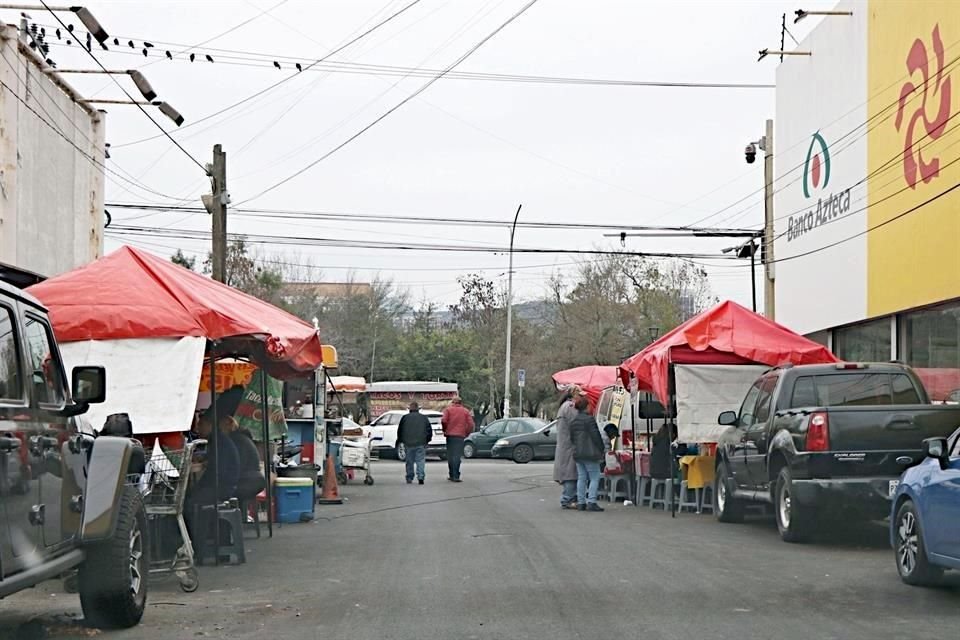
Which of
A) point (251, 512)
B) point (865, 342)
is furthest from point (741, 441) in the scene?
point (865, 342)

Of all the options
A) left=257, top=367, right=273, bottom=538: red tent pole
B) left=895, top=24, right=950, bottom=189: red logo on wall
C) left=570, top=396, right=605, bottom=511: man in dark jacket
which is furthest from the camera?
left=895, top=24, right=950, bottom=189: red logo on wall

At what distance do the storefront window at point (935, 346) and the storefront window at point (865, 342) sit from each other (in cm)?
96

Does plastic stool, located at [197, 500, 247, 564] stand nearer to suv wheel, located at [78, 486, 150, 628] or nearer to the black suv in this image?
the black suv

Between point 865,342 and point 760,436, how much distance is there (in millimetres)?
14304

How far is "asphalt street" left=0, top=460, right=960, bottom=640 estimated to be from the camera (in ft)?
27.7

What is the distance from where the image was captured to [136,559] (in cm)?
882

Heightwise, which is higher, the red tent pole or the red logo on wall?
the red logo on wall

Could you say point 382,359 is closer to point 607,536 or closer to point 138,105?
point 138,105

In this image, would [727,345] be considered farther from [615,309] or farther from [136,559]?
[615,309]

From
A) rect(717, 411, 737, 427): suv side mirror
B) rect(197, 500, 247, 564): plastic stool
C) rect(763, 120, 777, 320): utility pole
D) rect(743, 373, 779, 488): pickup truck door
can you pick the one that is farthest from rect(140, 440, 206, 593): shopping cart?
rect(763, 120, 777, 320): utility pole

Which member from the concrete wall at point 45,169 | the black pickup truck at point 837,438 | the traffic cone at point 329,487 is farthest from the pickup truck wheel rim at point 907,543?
the concrete wall at point 45,169

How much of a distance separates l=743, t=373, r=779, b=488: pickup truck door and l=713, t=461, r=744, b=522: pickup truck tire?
948 millimetres

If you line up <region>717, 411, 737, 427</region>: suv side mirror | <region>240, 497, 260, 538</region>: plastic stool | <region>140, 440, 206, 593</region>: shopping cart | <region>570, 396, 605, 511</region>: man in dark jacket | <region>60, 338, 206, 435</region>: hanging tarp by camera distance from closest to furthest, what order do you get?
<region>140, 440, 206, 593</region>: shopping cart → <region>60, 338, 206, 435</region>: hanging tarp → <region>240, 497, 260, 538</region>: plastic stool → <region>717, 411, 737, 427</region>: suv side mirror → <region>570, 396, 605, 511</region>: man in dark jacket

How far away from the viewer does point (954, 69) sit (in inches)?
845
